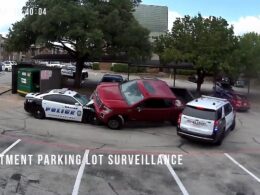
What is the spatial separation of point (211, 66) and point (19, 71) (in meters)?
15.4

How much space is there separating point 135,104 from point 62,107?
372 cm

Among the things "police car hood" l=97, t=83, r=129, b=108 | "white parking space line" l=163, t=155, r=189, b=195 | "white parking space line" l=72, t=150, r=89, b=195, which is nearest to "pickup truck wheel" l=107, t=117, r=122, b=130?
"police car hood" l=97, t=83, r=129, b=108

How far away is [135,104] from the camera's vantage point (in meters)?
21.7

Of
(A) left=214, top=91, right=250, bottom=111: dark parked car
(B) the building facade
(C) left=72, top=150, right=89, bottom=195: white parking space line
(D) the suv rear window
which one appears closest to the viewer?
(C) left=72, top=150, right=89, bottom=195: white parking space line

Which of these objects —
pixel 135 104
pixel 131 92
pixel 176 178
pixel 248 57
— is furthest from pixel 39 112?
pixel 248 57

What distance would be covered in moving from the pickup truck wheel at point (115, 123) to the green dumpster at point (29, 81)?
12.4 m

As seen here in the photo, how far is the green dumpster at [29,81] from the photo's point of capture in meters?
32.3

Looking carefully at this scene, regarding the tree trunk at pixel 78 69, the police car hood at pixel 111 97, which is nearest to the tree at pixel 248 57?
the tree trunk at pixel 78 69

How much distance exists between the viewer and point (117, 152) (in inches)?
655

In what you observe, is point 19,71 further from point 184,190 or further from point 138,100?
point 184,190

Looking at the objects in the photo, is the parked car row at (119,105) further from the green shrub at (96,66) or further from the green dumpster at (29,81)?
the green shrub at (96,66)

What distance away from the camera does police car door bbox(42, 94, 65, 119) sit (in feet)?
73.8

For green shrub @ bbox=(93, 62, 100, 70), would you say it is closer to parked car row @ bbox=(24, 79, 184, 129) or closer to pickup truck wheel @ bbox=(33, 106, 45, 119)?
parked car row @ bbox=(24, 79, 184, 129)

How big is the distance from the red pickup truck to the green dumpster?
10503mm
